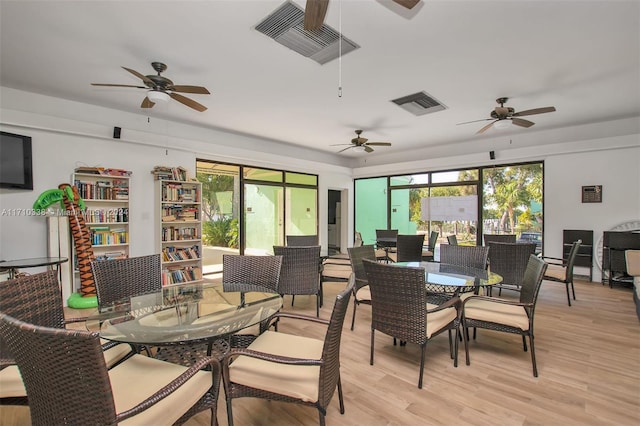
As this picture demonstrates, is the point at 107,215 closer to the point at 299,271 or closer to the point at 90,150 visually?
the point at 90,150

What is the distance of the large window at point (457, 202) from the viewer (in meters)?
6.66

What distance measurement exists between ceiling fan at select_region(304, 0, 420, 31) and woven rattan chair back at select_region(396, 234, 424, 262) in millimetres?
3668

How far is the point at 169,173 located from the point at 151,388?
14.9 ft

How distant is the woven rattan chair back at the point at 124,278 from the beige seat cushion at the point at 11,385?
2.18 feet

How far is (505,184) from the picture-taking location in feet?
22.5

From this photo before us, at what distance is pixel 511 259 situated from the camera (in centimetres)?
419

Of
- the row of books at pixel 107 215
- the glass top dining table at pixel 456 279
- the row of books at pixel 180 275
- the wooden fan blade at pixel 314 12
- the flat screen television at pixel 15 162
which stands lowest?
the row of books at pixel 180 275

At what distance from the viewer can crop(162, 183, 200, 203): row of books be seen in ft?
17.6

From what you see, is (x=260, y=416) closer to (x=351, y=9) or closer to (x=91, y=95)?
(x=351, y=9)

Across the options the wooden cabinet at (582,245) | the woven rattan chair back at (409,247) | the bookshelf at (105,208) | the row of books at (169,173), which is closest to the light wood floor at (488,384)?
the woven rattan chair back at (409,247)

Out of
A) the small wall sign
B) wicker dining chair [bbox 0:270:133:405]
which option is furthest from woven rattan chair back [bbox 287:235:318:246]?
the small wall sign

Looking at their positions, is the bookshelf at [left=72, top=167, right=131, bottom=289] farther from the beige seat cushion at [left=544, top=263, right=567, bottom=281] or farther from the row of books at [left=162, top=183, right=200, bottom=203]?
the beige seat cushion at [left=544, top=263, right=567, bottom=281]

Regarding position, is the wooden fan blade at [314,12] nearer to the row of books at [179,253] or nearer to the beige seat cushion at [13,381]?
the beige seat cushion at [13,381]

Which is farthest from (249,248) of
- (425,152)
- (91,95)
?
(425,152)
